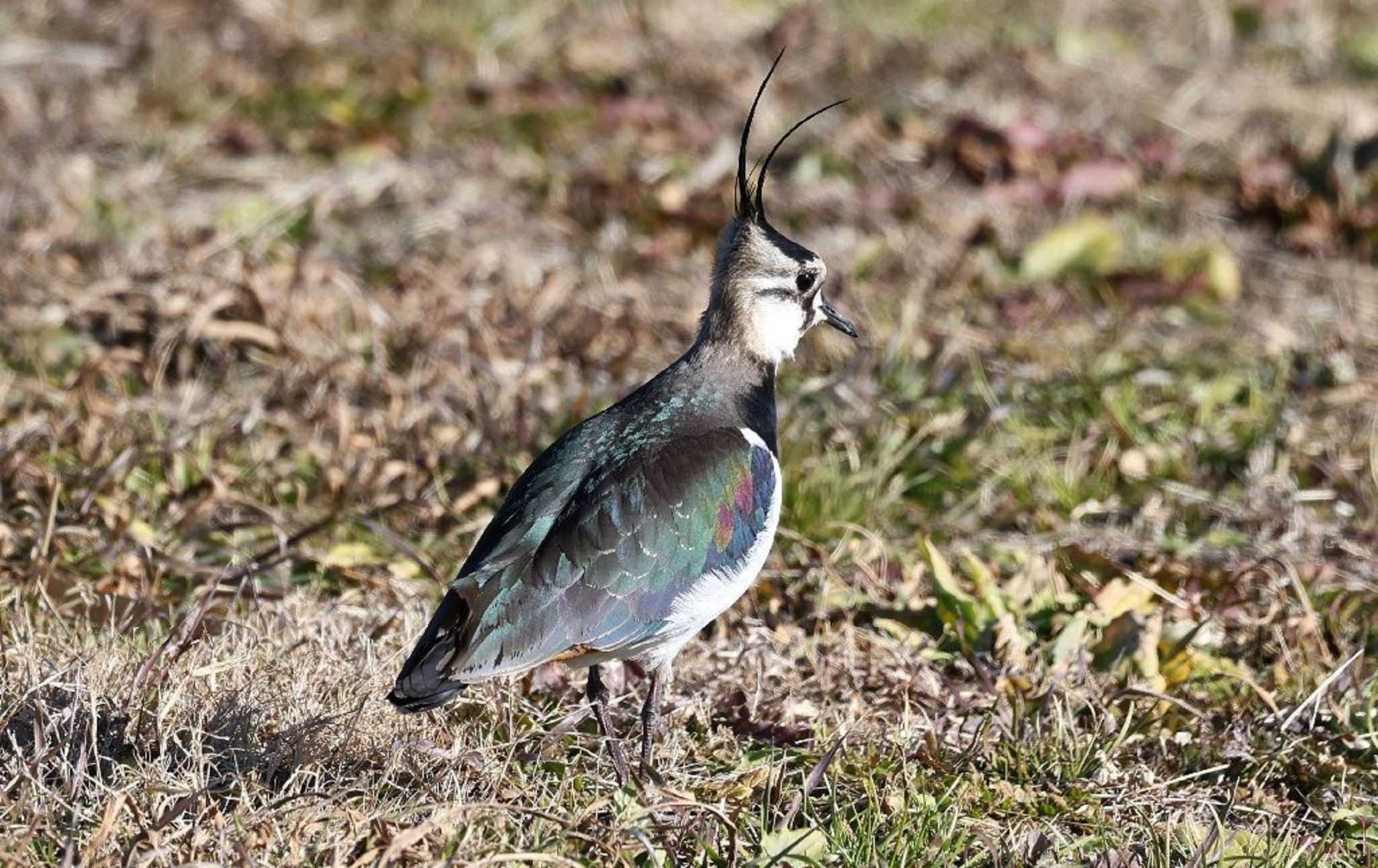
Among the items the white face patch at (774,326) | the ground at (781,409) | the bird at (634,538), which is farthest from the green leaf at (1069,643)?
the white face patch at (774,326)

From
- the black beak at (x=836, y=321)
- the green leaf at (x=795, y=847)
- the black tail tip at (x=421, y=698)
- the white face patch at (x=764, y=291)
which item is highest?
the white face patch at (x=764, y=291)

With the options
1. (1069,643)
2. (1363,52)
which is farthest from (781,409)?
(1363,52)

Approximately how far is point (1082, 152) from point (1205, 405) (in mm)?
2653

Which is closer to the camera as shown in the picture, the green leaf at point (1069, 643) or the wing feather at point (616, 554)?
the wing feather at point (616, 554)

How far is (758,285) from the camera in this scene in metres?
4.77

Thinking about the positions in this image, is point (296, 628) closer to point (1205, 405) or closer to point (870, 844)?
point (870, 844)

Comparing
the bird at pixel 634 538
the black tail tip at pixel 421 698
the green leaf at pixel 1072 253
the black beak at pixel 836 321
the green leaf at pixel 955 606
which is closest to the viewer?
the black tail tip at pixel 421 698

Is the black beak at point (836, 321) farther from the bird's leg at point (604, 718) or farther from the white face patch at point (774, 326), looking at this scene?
the bird's leg at point (604, 718)

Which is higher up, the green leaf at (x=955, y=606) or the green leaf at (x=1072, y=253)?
the green leaf at (x=955, y=606)

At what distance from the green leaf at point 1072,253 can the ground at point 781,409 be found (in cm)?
4

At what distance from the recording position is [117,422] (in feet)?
19.1

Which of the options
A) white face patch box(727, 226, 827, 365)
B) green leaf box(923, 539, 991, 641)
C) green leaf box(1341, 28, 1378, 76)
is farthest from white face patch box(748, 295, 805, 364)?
green leaf box(1341, 28, 1378, 76)

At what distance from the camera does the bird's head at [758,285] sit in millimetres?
4727

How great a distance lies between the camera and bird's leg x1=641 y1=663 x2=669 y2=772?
4125mm
